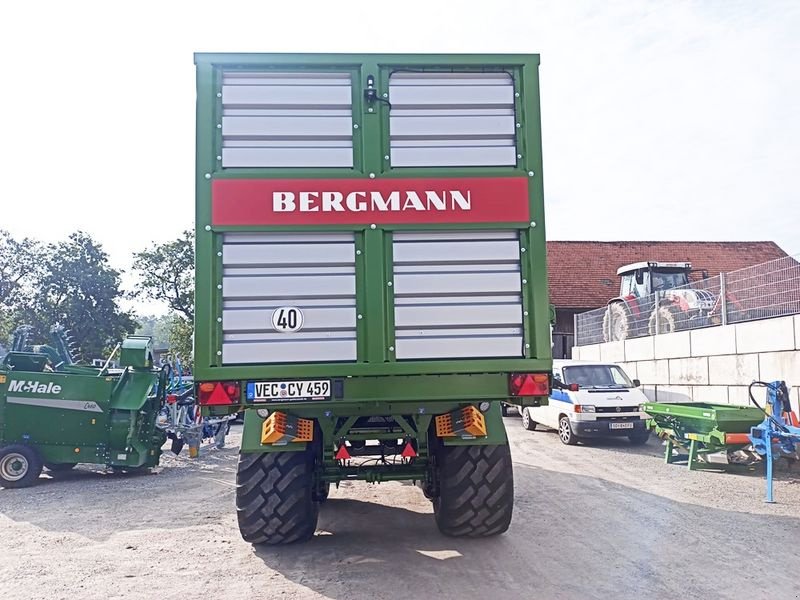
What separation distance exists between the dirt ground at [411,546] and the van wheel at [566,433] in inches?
132

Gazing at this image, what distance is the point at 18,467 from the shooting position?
8.98m

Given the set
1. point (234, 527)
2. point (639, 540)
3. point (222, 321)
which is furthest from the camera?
point (234, 527)

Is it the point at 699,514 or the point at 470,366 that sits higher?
the point at 470,366

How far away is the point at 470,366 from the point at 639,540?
253 centimetres

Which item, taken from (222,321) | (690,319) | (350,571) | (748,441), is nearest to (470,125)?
(222,321)

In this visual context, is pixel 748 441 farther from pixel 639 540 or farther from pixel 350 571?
pixel 350 571

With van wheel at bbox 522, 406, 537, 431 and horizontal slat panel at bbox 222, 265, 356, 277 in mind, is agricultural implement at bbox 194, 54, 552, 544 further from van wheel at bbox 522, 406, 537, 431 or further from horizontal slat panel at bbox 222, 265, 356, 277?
van wheel at bbox 522, 406, 537, 431

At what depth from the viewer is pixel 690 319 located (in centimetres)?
1323

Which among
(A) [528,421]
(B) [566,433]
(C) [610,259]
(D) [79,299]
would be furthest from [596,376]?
(D) [79,299]

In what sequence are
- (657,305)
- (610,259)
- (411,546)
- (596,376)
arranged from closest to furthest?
(411,546), (596,376), (657,305), (610,259)

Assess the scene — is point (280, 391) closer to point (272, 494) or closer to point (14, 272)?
point (272, 494)

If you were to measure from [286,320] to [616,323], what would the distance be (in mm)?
14388

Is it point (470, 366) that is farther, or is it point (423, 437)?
point (423, 437)

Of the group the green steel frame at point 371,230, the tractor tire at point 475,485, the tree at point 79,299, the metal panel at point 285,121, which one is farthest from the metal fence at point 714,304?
the tree at point 79,299
